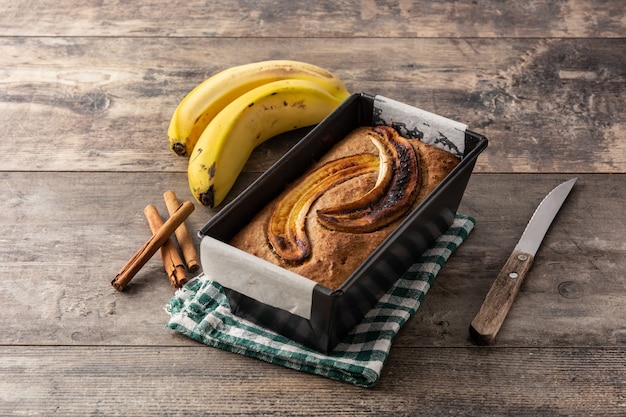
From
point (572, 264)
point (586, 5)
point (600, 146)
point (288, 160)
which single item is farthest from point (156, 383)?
point (586, 5)

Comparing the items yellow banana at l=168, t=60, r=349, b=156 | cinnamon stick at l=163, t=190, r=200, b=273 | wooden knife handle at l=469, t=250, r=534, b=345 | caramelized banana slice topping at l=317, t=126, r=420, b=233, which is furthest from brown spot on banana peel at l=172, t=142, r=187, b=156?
wooden knife handle at l=469, t=250, r=534, b=345

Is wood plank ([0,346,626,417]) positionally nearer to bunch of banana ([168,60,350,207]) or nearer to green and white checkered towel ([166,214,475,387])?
green and white checkered towel ([166,214,475,387])

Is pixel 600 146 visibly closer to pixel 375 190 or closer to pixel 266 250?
pixel 375 190

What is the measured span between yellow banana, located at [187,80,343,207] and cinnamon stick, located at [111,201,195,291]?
73 millimetres

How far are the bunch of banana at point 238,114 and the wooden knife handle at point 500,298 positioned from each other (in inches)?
23.1

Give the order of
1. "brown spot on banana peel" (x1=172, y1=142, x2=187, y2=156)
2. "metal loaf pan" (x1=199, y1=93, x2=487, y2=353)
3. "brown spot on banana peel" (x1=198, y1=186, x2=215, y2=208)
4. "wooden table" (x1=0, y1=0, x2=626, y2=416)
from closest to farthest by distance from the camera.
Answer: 1. "metal loaf pan" (x1=199, y1=93, x2=487, y2=353)
2. "wooden table" (x1=0, y1=0, x2=626, y2=416)
3. "brown spot on banana peel" (x1=198, y1=186, x2=215, y2=208)
4. "brown spot on banana peel" (x1=172, y1=142, x2=187, y2=156)

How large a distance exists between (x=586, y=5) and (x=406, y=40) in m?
0.59

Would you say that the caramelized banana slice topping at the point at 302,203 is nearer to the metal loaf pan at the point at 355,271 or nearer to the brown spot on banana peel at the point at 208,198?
the metal loaf pan at the point at 355,271

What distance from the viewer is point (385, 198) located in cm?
142

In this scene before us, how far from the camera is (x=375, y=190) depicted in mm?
1417

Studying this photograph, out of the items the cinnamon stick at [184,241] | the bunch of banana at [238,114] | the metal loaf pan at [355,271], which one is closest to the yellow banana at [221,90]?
the bunch of banana at [238,114]

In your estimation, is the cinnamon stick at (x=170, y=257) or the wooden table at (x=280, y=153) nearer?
the wooden table at (x=280, y=153)

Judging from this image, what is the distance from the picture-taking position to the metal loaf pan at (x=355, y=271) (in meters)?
1.22

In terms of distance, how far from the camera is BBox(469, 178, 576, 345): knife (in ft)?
4.52
